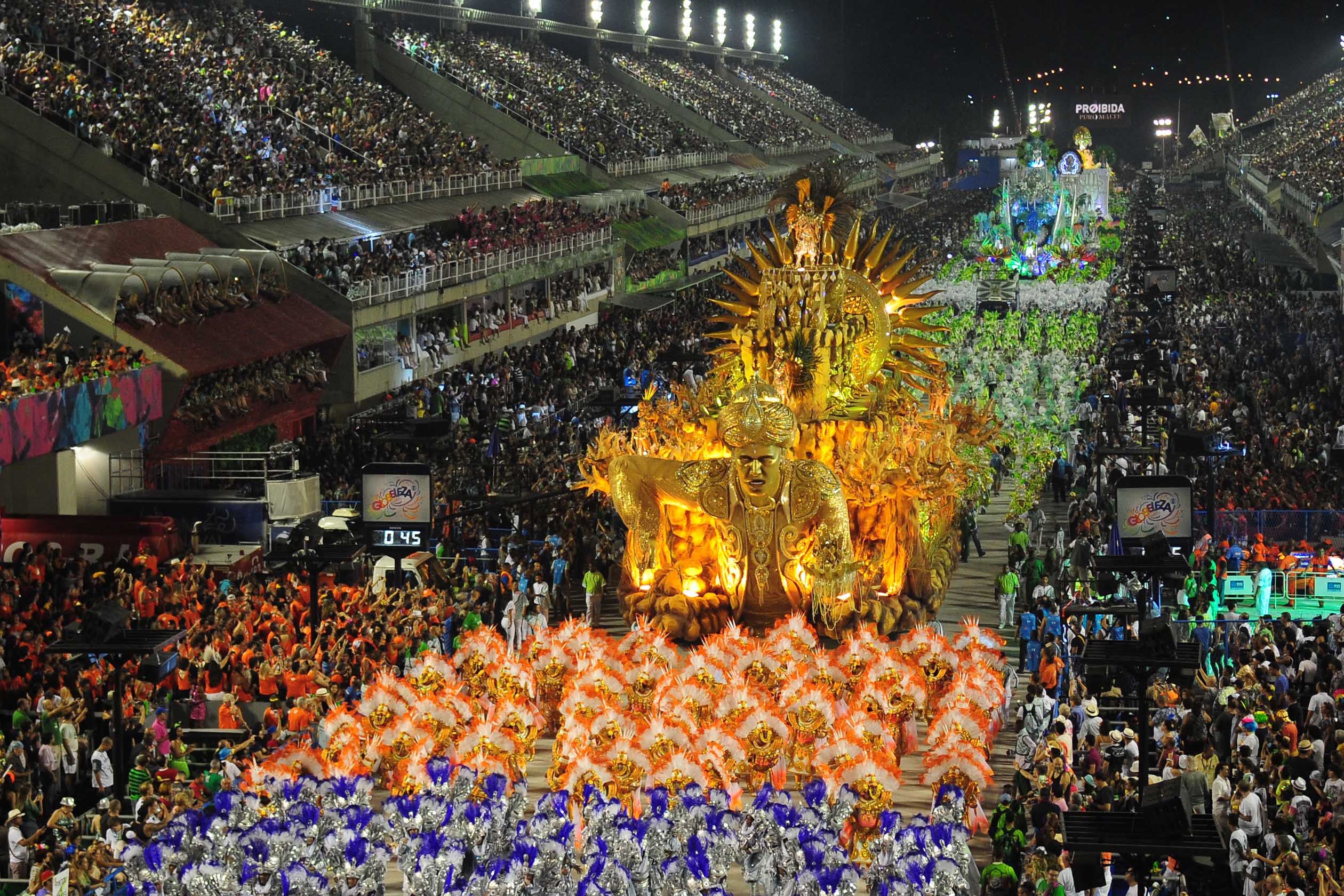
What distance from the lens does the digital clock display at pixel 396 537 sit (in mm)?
25547

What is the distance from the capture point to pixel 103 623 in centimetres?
1789

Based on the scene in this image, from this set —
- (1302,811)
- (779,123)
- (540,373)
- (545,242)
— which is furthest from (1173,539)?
(779,123)

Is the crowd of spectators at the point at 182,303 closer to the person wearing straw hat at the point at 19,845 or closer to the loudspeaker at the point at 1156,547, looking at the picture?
the person wearing straw hat at the point at 19,845

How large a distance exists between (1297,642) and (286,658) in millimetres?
11212

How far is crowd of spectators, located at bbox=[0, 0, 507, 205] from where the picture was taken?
→ 3825 centimetres

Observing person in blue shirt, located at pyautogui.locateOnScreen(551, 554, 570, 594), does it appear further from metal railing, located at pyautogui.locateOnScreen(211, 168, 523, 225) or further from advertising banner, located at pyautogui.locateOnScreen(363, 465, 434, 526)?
metal railing, located at pyautogui.locateOnScreen(211, 168, 523, 225)

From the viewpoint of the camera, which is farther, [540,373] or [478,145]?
[478,145]

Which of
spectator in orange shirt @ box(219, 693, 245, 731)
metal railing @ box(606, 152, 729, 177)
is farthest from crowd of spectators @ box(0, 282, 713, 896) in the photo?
metal railing @ box(606, 152, 729, 177)

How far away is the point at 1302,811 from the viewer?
53.2 feet

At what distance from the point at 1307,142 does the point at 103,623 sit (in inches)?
3086

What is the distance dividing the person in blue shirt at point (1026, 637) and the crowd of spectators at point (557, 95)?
41520 mm

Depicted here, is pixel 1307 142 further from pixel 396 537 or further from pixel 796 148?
pixel 396 537

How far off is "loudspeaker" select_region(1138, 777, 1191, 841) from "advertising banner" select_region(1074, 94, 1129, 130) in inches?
5624

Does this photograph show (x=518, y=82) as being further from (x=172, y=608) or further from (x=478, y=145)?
(x=172, y=608)
